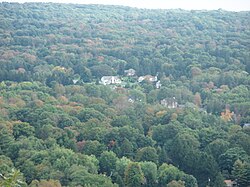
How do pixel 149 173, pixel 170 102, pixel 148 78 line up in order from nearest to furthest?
1. pixel 149 173
2. pixel 170 102
3. pixel 148 78

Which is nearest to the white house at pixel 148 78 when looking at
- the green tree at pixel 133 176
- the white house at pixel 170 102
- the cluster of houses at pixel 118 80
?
the cluster of houses at pixel 118 80

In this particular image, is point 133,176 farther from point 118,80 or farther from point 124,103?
point 118,80

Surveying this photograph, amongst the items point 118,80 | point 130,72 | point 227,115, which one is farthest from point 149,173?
point 130,72

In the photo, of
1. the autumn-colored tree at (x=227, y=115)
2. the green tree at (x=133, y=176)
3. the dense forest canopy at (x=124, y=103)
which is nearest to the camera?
the green tree at (x=133, y=176)

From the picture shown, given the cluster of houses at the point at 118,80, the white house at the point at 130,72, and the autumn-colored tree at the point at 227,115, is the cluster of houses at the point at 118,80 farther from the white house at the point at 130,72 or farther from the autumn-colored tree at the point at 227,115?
the autumn-colored tree at the point at 227,115

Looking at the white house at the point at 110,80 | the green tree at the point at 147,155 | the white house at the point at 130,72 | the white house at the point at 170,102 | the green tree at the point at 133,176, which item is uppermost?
the green tree at the point at 133,176

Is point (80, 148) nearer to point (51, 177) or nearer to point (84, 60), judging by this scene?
point (51, 177)

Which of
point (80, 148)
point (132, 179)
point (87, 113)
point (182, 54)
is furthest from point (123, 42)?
point (132, 179)

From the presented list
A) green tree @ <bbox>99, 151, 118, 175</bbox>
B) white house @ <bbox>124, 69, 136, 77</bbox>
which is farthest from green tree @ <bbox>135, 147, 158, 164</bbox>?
white house @ <bbox>124, 69, 136, 77</bbox>
